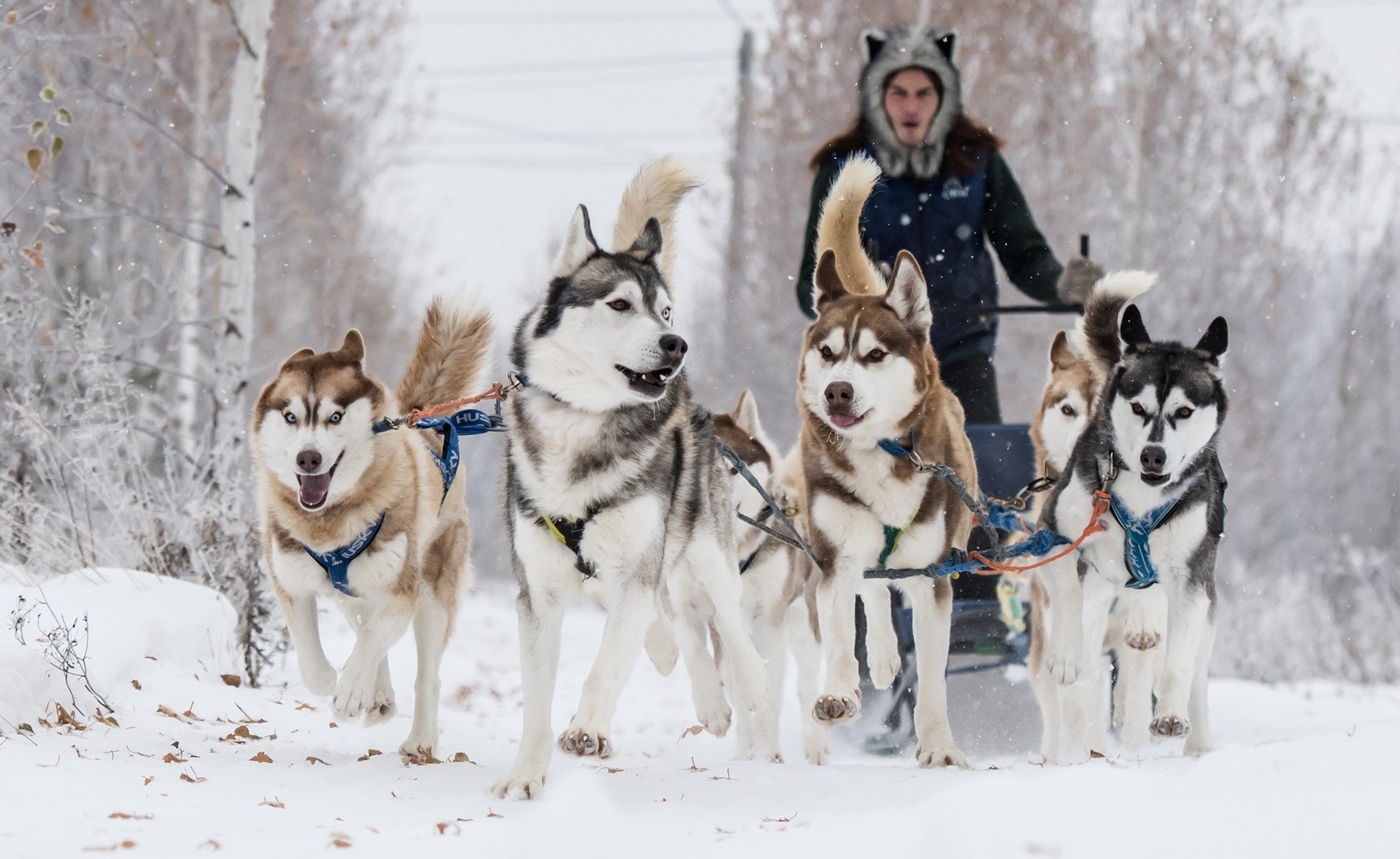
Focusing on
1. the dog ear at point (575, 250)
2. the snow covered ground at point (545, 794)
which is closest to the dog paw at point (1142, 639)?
the snow covered ground at point (545, 794)

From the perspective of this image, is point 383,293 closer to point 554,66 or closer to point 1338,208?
point 554,66

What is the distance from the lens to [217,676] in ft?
17.7

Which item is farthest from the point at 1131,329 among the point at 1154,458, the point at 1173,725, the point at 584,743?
the point at 584,743

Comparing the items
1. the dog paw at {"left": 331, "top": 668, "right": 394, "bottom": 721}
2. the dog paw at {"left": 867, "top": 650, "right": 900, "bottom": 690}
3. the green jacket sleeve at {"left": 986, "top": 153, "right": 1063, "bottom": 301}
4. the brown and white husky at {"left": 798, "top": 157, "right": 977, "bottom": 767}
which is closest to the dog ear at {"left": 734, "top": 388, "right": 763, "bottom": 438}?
the green jacket sleeve at {"left": 986, "top": 153, "right": 1063, "bottom": 301}

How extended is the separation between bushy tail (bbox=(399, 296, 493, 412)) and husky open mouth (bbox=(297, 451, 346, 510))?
0.63 metres

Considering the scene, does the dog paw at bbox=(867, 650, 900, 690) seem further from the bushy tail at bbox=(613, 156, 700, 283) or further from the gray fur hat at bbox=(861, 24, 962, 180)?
the gray fur hat at bbox=(861, 24, 962, 180)

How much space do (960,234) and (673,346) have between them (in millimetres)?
2042

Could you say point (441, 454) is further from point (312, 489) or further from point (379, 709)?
point (379, 709)

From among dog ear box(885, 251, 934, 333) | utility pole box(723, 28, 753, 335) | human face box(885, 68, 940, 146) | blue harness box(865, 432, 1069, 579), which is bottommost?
blue harness box(865, 432, 1069, 579)

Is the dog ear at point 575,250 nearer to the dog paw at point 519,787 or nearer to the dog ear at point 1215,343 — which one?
the dog paw at point 519,787

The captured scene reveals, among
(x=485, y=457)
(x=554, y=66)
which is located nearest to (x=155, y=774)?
(x=554, y=66)

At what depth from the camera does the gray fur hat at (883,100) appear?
16.0 ft

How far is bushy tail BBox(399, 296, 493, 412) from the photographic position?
14.1 feet

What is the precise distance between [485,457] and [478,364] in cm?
3128
